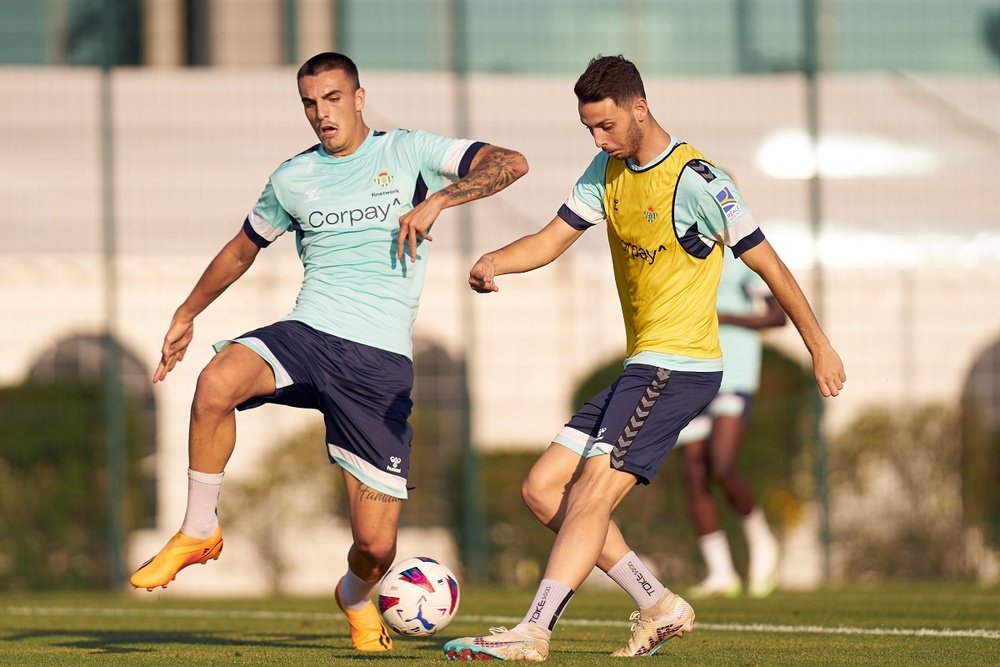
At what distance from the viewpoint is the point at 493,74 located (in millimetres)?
14836

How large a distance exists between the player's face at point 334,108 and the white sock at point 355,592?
1.69 m

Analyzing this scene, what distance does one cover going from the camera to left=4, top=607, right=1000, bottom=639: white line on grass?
7.21 m

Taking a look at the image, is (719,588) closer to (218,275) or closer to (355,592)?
(355,592)

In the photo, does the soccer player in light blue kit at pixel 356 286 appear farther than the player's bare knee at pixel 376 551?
No

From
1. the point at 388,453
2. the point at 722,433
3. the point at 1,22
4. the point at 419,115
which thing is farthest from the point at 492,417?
the point at 388,453

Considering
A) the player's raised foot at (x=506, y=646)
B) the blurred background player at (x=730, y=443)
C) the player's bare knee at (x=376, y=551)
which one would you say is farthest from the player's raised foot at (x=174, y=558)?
the blurred background player at (x=730, y=443)

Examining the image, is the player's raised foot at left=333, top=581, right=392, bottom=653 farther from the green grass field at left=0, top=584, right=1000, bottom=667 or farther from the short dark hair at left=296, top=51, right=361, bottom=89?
the short dark hair at left=296, top=51, right=361, bottom=89

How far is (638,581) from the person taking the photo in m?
6.09

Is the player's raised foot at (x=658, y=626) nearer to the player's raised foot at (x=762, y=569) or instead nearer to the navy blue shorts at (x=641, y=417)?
the navy blue shorts at (x=641, y=417)

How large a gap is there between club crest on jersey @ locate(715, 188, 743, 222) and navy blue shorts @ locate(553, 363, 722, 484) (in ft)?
1.90

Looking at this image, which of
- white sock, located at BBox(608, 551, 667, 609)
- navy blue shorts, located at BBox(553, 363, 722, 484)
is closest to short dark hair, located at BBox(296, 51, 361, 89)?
navy blue shorts, located at BBox(553, 363, 722, 484)

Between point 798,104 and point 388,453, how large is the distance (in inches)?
356

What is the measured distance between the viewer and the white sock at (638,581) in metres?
6.07

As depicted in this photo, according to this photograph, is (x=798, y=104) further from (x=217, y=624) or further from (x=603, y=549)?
(x=603, y=549)
